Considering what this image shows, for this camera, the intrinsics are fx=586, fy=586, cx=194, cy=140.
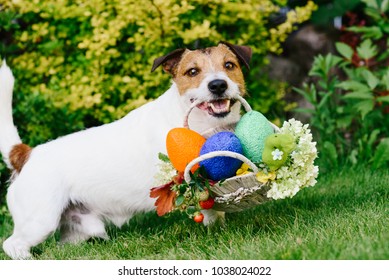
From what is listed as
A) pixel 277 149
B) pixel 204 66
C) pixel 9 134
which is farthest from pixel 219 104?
pixel 9 134

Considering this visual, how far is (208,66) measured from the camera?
12.4 feet

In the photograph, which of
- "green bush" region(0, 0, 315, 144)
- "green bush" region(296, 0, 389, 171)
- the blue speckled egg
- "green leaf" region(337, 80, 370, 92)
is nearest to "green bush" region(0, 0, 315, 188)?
"green bush" region(0, 0, 315, 144)

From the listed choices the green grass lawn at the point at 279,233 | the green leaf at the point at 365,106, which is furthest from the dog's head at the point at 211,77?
the green leaf at the point at 365,106

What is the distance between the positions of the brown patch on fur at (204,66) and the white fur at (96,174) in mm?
98

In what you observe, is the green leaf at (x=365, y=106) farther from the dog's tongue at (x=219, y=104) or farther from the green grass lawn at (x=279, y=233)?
the dog's tongue at (x=219, y=104)

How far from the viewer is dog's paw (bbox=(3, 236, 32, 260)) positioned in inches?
153

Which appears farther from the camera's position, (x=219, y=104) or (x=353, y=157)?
(x=353, y=157)

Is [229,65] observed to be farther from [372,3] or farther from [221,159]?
[372,3]

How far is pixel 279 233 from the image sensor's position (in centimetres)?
361

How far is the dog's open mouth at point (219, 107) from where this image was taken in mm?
3621

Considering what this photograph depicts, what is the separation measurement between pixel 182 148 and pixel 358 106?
94.6 inches

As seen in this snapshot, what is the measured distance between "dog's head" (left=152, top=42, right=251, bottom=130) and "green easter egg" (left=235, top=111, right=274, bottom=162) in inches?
8.8

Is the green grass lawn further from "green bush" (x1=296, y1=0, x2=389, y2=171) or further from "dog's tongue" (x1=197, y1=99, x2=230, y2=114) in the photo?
"dog's tongue" (x1=197, y1=99, x2=230, y2=114)
